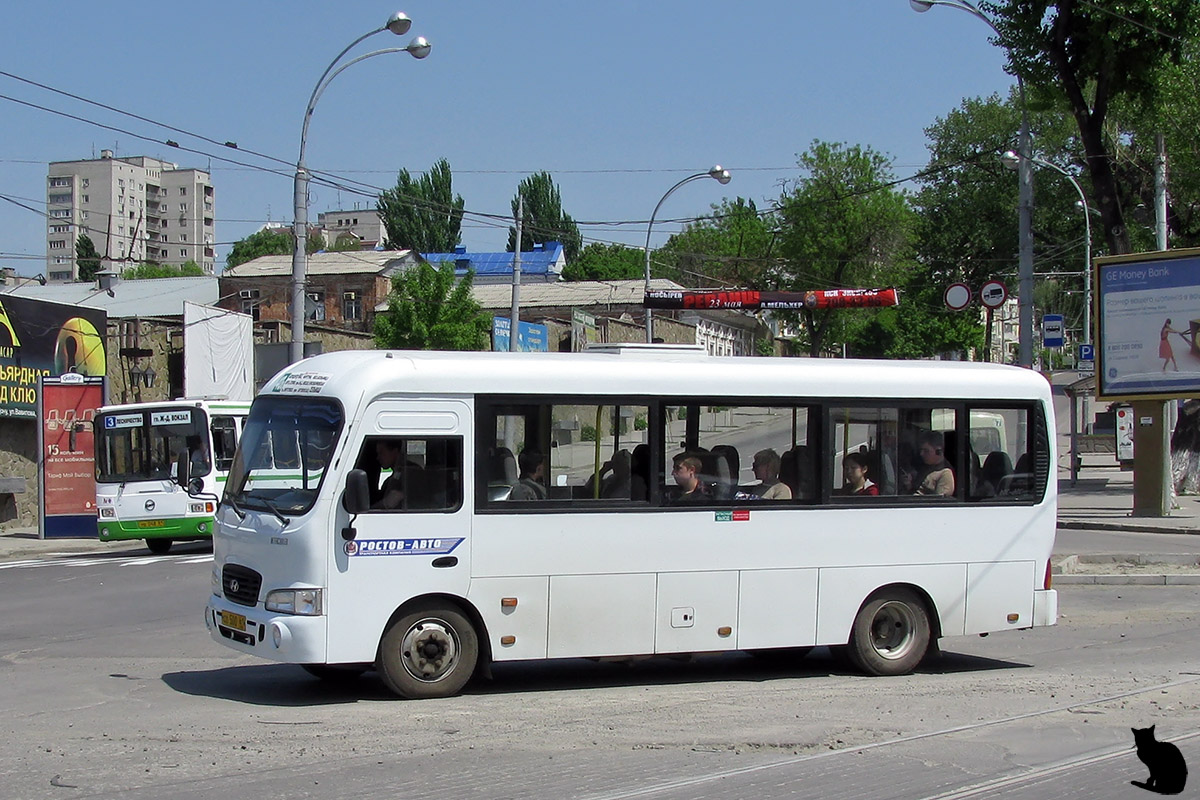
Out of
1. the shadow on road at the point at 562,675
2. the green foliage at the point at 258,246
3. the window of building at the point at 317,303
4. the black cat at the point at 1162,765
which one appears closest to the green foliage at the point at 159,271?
the green foliage at the point at 258,246

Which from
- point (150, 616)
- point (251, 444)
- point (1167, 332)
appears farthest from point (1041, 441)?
point (1167, 332)

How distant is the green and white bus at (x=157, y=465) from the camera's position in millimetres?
22406

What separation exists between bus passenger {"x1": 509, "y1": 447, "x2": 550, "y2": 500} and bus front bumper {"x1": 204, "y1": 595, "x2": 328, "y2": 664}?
5.60ft

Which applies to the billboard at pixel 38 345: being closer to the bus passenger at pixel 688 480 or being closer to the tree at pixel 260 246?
the bus passenger at pixel 688 480

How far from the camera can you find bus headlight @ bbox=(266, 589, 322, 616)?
865cm

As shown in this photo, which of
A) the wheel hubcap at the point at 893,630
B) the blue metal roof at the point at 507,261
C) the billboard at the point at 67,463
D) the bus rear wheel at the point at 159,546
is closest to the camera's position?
the wheel hubcap at the point at 893,630

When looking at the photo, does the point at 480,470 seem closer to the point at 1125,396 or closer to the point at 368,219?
the point at 1125,396

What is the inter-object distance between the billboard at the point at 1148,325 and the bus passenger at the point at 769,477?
16.4 metres

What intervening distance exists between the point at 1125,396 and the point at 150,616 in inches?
735

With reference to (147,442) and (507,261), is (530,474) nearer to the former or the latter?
(147,442)

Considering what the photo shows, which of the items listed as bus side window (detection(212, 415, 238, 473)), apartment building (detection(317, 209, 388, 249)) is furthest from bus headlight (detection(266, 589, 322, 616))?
apartment building (detection(317, 209, 388, 249))

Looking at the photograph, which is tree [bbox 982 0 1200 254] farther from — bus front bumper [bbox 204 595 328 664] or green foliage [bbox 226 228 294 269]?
green foliage [bbox 226 228 294 269]

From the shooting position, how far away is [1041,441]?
35.9 ft

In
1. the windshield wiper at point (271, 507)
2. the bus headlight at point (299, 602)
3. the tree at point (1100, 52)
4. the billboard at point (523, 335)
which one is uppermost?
the tree at point (1100, 52)
